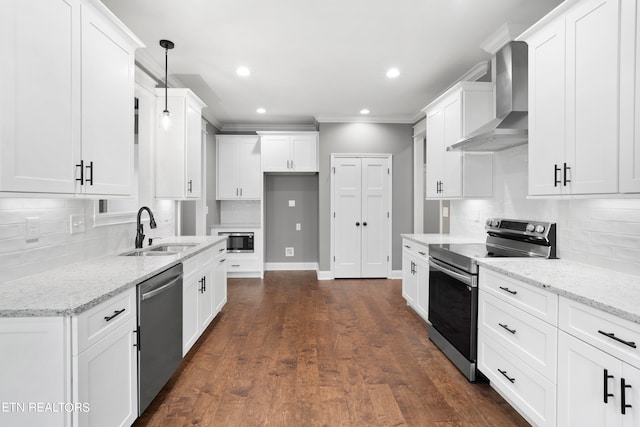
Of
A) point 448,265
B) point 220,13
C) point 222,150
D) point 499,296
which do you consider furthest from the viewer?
point 222,150

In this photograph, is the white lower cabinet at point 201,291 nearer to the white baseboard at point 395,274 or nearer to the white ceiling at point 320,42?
the white ceiling at point 320,42

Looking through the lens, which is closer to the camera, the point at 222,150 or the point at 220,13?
the point at 220,13

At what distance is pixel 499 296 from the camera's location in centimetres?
207

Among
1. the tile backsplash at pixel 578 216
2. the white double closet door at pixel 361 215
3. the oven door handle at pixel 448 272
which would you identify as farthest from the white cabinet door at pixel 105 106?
the white double closet door at pixel 361 215

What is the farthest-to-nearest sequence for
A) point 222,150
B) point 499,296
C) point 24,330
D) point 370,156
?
1. point 222,150
2. point 370,156
3. point 499,296
4. point 24,330

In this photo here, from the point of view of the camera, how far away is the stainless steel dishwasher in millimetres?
1831

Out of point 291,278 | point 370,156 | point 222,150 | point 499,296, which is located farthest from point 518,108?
point 222,150

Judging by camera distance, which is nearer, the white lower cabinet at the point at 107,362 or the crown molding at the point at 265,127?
the white lower cabinet at the point at 107,362

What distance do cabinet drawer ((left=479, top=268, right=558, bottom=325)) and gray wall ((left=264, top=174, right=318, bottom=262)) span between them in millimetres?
4093

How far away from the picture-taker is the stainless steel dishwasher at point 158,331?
1831 mm

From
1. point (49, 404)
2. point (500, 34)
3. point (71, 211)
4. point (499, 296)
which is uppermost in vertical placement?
point (500, 34)

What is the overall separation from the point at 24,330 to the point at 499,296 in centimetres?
239

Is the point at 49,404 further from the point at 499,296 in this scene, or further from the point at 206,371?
the point at 499,296

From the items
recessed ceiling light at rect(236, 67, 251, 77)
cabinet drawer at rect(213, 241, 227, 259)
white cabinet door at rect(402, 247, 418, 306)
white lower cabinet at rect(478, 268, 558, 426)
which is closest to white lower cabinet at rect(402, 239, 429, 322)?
white cabinet door at rect(402, 247, 418, 306)
